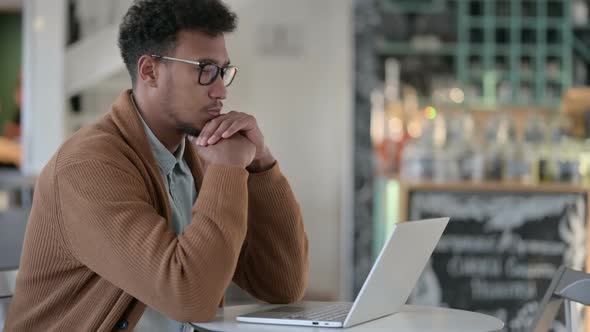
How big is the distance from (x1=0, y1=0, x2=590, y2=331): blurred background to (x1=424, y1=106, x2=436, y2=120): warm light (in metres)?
0.03

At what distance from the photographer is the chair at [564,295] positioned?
1.83 metres

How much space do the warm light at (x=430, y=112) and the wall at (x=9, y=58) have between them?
5808 millimetres

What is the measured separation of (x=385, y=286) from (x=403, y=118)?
7.02 metres

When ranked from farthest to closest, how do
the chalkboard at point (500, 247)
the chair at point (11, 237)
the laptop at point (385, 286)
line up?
the chalkboard at point (500, 247) < the chair at point (11, 237) < the laptop at point (385, 286)

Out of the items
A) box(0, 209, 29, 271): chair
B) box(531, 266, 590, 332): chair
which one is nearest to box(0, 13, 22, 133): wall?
box(0, 209, 29, 271): chair

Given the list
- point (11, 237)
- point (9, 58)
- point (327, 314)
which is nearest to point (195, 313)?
point (327, 314)

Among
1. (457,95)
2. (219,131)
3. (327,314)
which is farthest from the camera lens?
(457,95)

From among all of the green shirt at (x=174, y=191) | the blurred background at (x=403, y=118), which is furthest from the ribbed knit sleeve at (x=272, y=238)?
the blurred background at (x=403, y=118)

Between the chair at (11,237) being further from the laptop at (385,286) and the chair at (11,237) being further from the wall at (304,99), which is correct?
the wall at (304,99)

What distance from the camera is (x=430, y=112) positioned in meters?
8.58

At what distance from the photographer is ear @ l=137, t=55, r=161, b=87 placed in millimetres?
2104

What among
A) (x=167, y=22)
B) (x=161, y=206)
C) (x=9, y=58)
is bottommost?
(x=161, y=206)

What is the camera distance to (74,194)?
1.85 metres

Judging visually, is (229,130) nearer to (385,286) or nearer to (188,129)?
(188,129)
